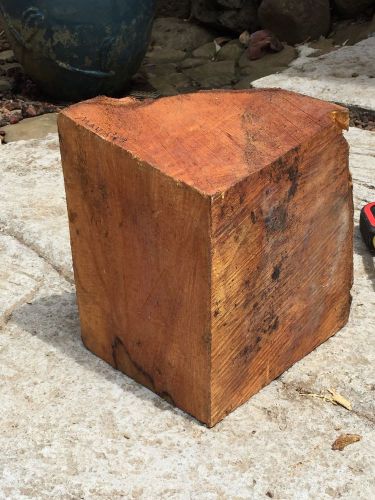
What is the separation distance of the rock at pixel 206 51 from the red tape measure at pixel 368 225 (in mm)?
2750

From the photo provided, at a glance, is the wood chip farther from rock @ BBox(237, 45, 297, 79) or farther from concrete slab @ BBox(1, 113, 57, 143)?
rock @ BBox(237, 45, 297, 79)

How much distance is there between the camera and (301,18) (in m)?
5.13

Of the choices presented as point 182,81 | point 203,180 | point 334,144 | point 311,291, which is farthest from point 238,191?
point 182,81

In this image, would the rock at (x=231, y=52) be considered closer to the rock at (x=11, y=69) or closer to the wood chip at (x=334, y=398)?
the rock at (x=11, y=69)

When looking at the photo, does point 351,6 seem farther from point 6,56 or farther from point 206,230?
point 206,230

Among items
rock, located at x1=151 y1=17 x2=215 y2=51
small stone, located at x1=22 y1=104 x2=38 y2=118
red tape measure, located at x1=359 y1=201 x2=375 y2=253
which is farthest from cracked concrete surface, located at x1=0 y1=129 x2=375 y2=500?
rock, located at x1=151 y1=17 x2=215 y2=51

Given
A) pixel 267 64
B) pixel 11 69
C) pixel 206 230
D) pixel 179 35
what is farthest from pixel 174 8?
pixel 206 230

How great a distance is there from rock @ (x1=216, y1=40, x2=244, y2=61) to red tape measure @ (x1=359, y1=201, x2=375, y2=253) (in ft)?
8.57

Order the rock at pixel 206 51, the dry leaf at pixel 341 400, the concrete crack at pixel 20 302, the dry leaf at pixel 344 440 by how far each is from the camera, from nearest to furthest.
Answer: the dry leaf at pixel 344 440 < the dry leaf at pixel 341 400 < the concrete crack at pixel 20 302 < the rock at pixel 206 51

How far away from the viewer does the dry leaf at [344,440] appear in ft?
6.61

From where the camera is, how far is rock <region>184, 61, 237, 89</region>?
493 centimetres

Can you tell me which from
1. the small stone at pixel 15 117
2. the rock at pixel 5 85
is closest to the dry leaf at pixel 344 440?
the small stone at pixel 15 117

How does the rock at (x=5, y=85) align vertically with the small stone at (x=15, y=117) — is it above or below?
below

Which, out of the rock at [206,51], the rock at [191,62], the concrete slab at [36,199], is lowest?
the rock at [191,62]
